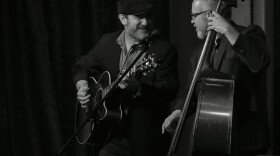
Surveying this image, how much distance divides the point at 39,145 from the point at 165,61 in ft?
4.91

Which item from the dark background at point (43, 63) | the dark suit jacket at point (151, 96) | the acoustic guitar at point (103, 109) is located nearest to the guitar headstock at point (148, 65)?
the acoustic guitar at point (103, 109)

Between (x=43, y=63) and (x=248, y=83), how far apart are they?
2.03 metres

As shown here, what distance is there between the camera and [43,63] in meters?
3.93

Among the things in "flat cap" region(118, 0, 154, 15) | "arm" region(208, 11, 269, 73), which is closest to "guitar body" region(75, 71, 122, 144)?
"flat cap" region(118, 0, 154, 15)

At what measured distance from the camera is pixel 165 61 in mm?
2986

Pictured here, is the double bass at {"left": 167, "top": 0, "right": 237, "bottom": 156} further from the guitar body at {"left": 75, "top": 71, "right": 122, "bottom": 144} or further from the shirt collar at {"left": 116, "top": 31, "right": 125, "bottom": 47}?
the shirt collar at {"left": 116, "top": 31, "right": 125, "bottom": 47}

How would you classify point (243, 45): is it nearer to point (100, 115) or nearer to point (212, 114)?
point (212, 114)

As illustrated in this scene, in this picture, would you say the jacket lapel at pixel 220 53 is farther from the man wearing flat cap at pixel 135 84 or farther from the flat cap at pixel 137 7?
the flat cap at pixel 137 7

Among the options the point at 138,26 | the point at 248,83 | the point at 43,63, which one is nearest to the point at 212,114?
the point at 248,83

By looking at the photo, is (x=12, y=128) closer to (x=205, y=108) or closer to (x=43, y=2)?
(x=43, y=2)

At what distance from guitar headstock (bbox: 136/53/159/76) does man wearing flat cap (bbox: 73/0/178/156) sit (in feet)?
0.11

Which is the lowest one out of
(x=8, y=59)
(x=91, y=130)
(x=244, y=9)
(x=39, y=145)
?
(x=39, y=145)

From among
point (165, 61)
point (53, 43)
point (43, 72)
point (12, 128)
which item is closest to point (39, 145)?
point (12, 128)

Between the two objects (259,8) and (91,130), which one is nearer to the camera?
(91,130)
